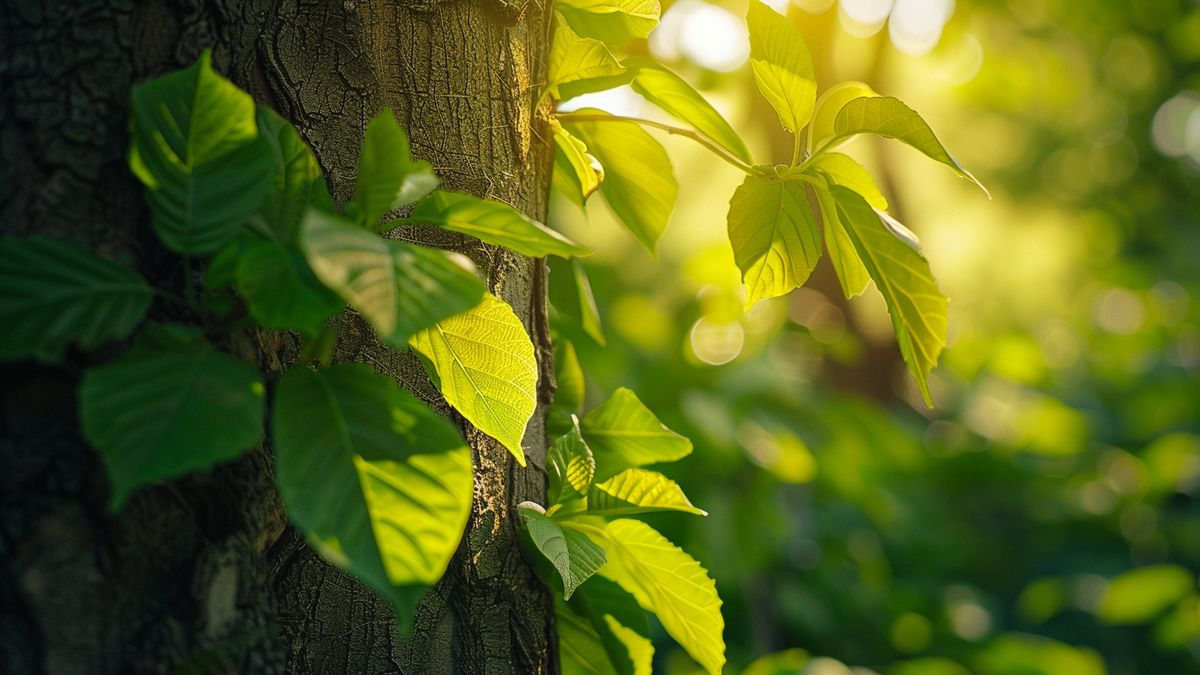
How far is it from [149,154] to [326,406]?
0.11 meters

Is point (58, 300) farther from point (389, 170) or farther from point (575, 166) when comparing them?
point (575, 166)

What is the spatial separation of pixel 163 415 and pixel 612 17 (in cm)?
36

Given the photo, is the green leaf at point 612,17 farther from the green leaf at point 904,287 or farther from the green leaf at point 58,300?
the green leaf at point 58,300

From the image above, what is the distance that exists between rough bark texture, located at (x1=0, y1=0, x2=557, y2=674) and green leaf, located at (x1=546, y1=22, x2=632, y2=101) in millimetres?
19

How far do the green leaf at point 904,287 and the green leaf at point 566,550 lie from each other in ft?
0.61

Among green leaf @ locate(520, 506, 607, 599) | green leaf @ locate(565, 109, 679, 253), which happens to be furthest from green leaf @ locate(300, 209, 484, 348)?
green leaf @ locate(565, 109, 679, 253)

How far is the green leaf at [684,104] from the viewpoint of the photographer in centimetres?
53

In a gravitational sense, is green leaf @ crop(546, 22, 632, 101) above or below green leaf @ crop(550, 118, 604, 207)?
above

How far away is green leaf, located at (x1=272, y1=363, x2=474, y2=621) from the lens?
31cm

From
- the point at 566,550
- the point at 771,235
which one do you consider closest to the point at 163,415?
the point at 566,550

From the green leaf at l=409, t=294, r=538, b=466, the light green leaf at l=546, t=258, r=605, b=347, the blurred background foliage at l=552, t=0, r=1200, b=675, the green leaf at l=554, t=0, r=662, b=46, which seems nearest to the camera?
the green leaf at l=409, t=294, r=538, b=466

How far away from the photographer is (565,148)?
1.80ft

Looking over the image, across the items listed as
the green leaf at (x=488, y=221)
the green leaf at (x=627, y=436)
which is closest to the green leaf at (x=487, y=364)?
the green leaf at (x=488, y=221)

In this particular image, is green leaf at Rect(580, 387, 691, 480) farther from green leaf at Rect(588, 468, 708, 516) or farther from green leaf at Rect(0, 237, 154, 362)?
green leaf at Rect(0, 237, 154, 362)
